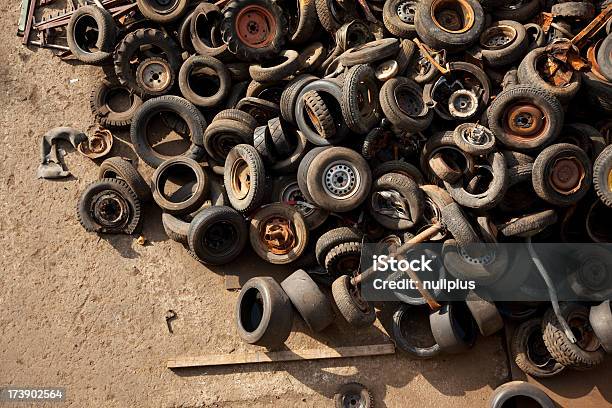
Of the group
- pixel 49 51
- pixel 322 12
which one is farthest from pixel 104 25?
pixel 322 12

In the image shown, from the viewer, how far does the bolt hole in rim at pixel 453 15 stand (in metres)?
8.40

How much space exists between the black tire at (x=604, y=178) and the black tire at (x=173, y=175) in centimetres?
488

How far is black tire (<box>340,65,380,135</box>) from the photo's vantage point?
7.63m

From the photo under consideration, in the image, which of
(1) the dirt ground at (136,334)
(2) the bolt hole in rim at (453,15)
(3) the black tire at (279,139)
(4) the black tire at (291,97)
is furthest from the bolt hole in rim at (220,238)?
(2) the bolt hole in rim at (453,15)

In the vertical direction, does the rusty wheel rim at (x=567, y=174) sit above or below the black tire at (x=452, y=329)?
above

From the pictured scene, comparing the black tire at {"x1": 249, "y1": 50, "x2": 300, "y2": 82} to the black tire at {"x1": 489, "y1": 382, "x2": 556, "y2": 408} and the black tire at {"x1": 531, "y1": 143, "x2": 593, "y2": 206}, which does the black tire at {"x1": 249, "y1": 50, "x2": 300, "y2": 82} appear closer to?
the black tire at {"x1": 531, "y1": 143, "x2": 593, "y2": 206}

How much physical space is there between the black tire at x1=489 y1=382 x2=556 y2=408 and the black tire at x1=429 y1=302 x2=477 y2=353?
0.63 metres

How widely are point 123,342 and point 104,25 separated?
4.54 meters

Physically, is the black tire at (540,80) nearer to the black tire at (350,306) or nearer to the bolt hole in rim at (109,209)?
the black tire at (350,306)

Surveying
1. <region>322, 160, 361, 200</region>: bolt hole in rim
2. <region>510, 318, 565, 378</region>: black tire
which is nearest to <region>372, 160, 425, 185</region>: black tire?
<region>322, 160, 361, 200</region>: bolt hole in rim

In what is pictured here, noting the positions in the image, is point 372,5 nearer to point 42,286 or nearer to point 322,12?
point 322,12

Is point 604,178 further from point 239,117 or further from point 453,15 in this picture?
point 239,117

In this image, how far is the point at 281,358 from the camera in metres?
7.56

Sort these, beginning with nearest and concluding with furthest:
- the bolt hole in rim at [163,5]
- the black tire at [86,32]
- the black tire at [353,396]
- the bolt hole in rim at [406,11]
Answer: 1. the black tire at [353,396]
2. the bolt hole in rim at [406,11]
3. the black tire at [86,32]
4. the bolt hole in rim at [163,5]
